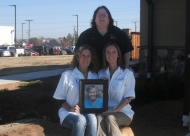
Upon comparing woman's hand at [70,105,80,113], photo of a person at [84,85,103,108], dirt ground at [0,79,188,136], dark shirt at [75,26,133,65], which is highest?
dark shirt at [75,26,133,65]

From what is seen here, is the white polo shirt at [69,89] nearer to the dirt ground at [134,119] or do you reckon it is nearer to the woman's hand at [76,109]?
the woman's hand at [76,109]

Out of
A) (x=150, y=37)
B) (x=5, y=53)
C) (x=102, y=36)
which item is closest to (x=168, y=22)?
(x=150, y=37)

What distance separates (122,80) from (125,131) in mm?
583

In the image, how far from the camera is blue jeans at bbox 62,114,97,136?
4.13 meters

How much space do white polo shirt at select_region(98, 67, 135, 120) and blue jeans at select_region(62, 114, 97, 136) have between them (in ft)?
1.25

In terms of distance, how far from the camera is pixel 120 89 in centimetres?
449

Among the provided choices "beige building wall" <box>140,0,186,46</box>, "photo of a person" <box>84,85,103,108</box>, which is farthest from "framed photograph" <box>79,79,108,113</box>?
"beige building wall" <box>140,0,186,46</box>

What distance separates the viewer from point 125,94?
4520 millimetres

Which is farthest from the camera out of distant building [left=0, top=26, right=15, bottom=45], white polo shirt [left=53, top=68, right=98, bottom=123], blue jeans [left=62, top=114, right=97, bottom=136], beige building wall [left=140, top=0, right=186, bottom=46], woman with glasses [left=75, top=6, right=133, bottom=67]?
distant building [left=0, top=26, right=15, bottom=45]

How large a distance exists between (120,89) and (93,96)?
340 millimetres

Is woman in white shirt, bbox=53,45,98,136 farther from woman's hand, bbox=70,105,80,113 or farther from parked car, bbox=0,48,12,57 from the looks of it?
parked car, bbox=0,48,12,57

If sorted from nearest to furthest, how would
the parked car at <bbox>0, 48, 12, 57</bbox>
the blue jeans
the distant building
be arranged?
the blue jeans → the parked car at <bbox>0, 48, 12, 57</bbox> → the distant building

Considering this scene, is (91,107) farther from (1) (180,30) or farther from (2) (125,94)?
(1) (180,30)

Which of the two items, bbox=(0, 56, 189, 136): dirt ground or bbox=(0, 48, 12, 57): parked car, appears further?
bbox=(0, 48, 12, 57): parked car
